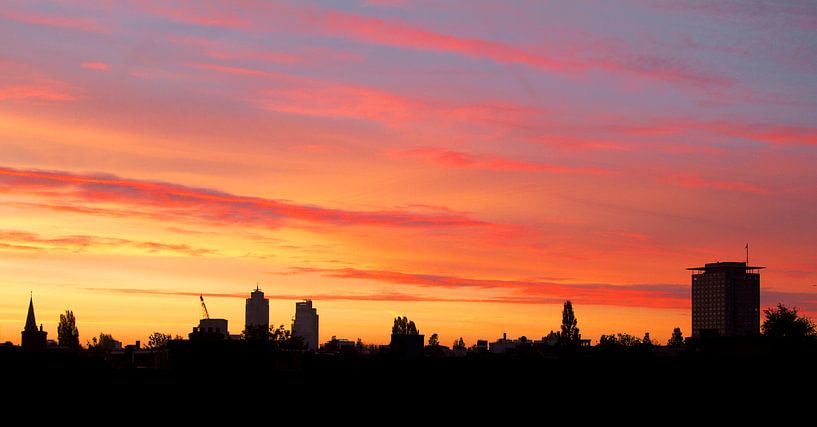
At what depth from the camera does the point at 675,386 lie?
60.5 meters

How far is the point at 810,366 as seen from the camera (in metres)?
66.1

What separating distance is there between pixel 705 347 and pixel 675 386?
39533 mm

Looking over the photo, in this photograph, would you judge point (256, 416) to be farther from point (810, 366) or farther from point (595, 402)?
point (810, 366)

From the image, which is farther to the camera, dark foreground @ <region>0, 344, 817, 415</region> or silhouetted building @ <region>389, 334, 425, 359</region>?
silhouetted building @ <region>389, 334, 425, 359</region>

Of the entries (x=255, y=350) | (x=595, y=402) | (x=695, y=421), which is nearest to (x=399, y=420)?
(x=595, y=402)

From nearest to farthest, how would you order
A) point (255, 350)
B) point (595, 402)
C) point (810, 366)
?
point (595, 402)
point (810, 366)
point (255, 350)

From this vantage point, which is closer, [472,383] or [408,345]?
[472,383]

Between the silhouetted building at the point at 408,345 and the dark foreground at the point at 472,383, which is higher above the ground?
the silhouetted building at the point at 408,345

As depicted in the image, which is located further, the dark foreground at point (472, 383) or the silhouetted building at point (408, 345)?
the silhouetted building at point (408, 345)

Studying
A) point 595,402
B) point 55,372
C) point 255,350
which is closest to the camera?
point 595,402

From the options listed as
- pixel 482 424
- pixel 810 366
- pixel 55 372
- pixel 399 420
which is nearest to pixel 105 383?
pixel 55 372

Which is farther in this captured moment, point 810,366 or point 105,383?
point 810,366

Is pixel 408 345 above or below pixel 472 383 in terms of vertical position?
above

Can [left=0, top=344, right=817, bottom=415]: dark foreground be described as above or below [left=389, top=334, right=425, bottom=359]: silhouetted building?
below
